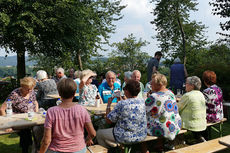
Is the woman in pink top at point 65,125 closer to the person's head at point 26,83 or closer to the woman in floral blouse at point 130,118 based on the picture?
the woman in floral blouse at point 130,118

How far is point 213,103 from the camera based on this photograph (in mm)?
3871

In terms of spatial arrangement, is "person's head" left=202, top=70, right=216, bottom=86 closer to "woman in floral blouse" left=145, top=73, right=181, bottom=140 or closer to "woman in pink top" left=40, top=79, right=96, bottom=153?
"woman in floral blouse" left=145, top=73, right=181, bottom=140

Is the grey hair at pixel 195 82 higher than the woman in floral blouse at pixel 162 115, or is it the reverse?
the grey hair at pixel 195 82

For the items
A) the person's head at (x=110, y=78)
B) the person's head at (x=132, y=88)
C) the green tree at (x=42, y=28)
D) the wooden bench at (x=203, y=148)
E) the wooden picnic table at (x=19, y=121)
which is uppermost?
the green tree at (x=42, y=28)

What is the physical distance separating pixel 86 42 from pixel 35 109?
942 centimetres

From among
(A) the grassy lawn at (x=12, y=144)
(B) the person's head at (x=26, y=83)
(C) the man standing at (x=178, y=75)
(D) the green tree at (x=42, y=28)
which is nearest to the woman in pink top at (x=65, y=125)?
(B) the person's head at (x=26, y=83)

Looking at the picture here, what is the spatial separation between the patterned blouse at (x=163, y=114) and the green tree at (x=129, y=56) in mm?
15103

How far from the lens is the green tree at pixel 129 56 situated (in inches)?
722

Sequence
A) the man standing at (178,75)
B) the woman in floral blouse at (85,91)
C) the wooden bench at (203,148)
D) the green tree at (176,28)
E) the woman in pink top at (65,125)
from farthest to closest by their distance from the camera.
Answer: the green tree at (176,28) → the man standing at (178,75) → the woman in floral blouse at (85,91) → the wooden bench at (203,148) → the woman in pink top at (65,125)

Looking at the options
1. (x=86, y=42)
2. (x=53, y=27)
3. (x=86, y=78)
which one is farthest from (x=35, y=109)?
(x=86, y=42)

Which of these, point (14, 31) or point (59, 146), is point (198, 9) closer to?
point (14, 31)

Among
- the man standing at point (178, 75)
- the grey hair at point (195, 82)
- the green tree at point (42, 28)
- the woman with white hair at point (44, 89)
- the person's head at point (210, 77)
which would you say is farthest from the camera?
the green tree at point (42, 28)

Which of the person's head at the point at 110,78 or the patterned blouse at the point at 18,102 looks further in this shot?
the person's head at the point at 110,78

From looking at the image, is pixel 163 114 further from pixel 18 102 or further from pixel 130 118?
pixel 18 102
